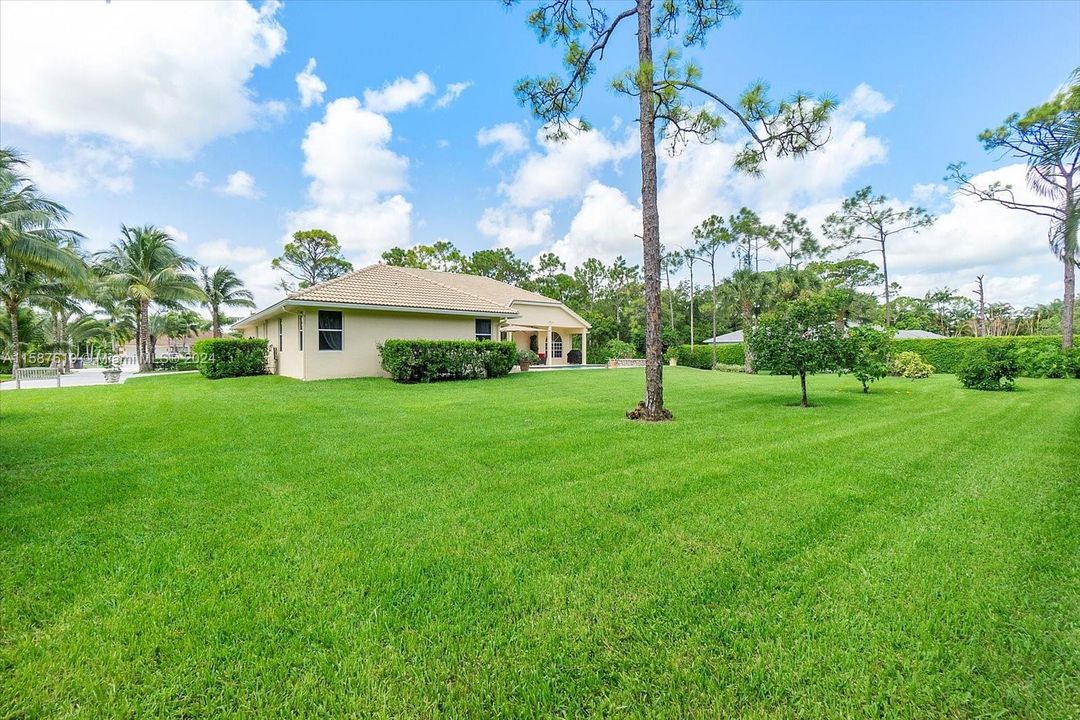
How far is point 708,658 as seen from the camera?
1.86 meters

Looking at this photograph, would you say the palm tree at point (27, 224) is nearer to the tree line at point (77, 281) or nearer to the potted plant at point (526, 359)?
the tree line at point (77, 281)

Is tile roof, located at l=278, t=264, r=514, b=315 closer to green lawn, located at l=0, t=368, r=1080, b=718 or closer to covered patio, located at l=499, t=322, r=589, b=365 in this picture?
covered patio, located at l=499, t=322, r=589, b=365

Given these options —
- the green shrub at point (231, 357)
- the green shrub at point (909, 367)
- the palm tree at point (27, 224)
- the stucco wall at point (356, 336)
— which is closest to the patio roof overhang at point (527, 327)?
the stucco wall at point (356, 336)

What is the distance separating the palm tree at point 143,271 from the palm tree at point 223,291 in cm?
496

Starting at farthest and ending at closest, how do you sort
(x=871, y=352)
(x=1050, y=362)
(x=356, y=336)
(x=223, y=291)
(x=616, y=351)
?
(x=223, y=291)
(x=616, y=351)
(x=356, y=336)
(x=1050, y=362)
(x=871, y=352)

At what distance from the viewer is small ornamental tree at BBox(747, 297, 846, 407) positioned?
9203 millimetres

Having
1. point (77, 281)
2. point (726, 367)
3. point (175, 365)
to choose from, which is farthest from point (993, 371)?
point (175, 365)

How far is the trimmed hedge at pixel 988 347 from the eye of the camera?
15.4 metres

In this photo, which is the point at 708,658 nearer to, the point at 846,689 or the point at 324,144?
the point at 846,689

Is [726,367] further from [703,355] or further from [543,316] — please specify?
[543,316]

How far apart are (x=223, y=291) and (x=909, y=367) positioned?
41108 millimetres

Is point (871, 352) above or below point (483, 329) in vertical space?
below

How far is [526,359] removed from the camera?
69.9 ft

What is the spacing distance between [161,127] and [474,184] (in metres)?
11.9
